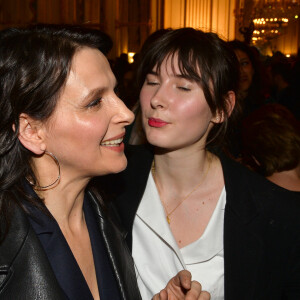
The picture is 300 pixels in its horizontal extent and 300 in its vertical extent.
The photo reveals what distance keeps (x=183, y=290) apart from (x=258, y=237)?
54cm

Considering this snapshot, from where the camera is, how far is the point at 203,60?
1957 mm

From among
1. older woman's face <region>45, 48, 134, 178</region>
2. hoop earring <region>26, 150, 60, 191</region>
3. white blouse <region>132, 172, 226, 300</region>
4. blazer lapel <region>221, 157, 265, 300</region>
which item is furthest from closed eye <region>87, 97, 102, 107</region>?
→ blazer lapel <region>221, 157, 265, 300</region>

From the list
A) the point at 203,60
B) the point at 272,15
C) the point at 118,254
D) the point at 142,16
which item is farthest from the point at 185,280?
the point at 142,16

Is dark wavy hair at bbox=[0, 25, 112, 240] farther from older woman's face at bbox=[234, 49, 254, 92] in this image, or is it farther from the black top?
older woman's face at bbox=[234, 49, 254, 92]

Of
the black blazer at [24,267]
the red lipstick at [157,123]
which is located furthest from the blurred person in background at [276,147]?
the black blazer at [24,267]

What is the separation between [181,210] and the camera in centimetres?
204

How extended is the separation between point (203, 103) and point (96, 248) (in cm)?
81

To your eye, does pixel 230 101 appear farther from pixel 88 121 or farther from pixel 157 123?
pixel 88 121

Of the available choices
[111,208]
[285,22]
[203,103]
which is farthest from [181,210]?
[285,22]

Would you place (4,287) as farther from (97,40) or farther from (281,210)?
(281,210)

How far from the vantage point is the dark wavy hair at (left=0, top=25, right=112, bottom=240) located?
1366mm

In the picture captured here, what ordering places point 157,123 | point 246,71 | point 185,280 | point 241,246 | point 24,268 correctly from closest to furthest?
point 24,268 → point 185,280 → point 241,246 → point 157,123 → point 246,71

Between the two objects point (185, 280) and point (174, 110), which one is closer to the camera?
point (185, 280)

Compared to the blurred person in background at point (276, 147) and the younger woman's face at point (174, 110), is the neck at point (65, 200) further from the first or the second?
the blurred person in background at point (276, 147)
